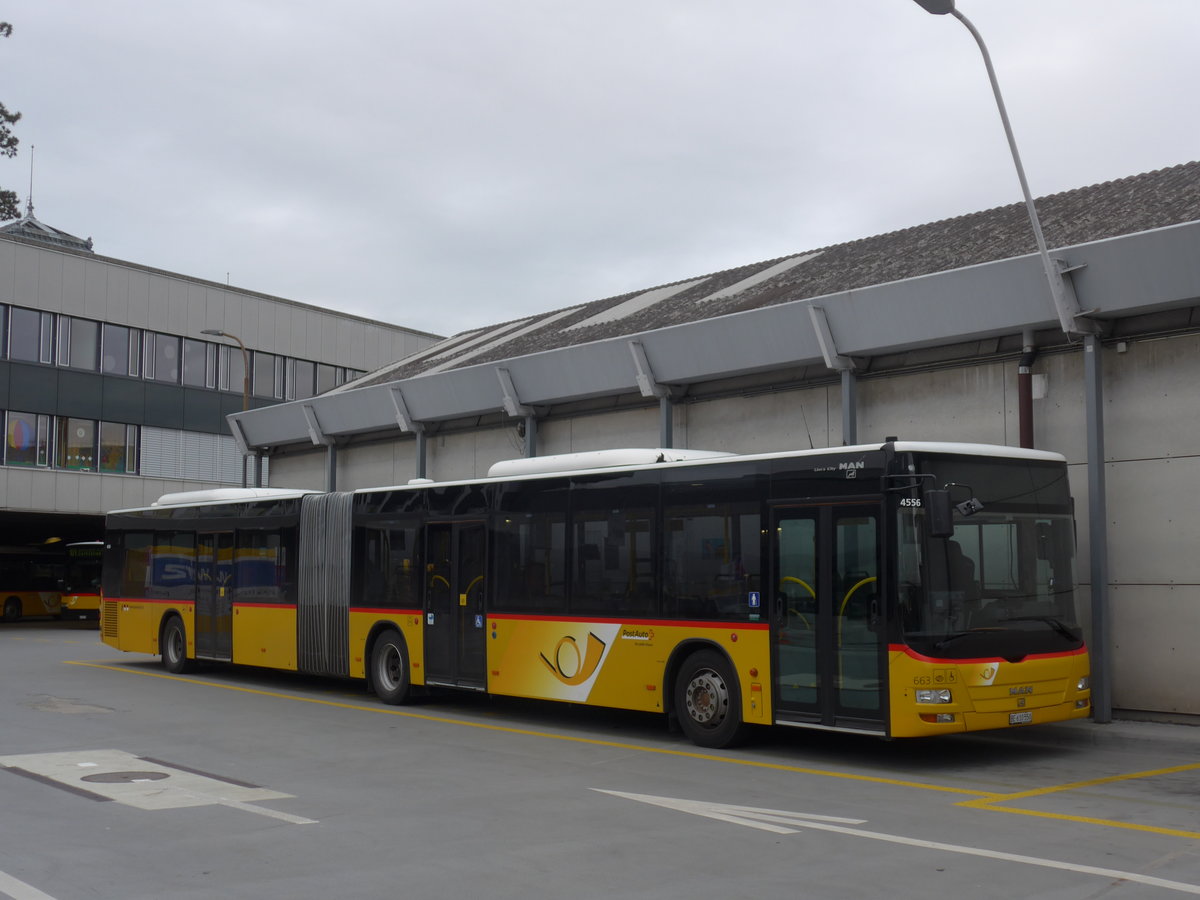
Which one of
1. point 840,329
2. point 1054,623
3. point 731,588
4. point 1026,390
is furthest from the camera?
point 840,329

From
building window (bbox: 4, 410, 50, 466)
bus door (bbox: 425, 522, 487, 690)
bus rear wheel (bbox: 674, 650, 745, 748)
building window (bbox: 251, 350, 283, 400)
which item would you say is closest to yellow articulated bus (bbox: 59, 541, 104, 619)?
building window (bbox: 4, 410, 50, 466)

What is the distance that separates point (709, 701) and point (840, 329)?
6.51 meters

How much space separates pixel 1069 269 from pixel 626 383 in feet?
26.0

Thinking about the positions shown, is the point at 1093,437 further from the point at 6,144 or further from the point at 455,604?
the point at 6,144

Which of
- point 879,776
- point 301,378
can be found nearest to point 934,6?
point 879,776

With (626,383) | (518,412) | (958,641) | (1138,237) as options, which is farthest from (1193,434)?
(518,412)

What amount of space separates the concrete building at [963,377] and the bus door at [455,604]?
16.1 feet

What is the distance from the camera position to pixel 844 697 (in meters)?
12.1

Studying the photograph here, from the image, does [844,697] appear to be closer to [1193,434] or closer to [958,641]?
[958,641]

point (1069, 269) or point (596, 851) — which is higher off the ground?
point (1069, 269)

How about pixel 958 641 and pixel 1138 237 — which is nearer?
pixel 958 641

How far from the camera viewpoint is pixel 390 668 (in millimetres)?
18125

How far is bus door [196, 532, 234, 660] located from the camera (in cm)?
2158

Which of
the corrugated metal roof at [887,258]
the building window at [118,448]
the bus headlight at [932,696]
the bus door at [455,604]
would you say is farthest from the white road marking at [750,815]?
the building window at [118,448]
